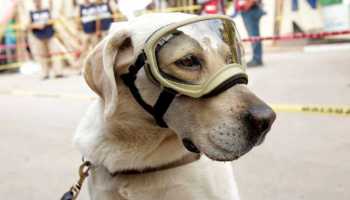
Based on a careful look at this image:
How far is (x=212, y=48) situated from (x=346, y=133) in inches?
131

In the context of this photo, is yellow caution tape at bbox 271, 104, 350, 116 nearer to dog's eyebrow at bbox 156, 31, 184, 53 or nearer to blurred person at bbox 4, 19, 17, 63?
dog's eyebrow at bbox 156, 31, 184, 53

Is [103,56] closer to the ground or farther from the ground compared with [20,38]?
farther from the ground

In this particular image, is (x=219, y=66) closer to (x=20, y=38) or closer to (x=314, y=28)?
(x=314, y=28)

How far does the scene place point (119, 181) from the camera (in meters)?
2.48

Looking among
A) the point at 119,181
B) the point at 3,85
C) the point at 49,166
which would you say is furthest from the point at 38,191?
the point at 3,85

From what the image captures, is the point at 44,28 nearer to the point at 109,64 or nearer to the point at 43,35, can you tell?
the point at 43,35

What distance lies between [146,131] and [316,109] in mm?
3820

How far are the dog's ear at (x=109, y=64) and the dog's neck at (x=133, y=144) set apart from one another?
0.32ft

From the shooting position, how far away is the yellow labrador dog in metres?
2.26

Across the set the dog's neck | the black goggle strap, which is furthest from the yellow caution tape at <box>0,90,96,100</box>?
the black goggle strap

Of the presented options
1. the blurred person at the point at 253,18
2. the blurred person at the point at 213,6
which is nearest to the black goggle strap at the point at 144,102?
the blurred person at the point at 253,18

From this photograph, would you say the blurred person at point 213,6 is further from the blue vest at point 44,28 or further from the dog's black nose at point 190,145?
the dog's black nose at point 190,145

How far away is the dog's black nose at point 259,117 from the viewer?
2.08 m

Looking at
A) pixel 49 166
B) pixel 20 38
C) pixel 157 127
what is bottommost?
pixel 20 38
